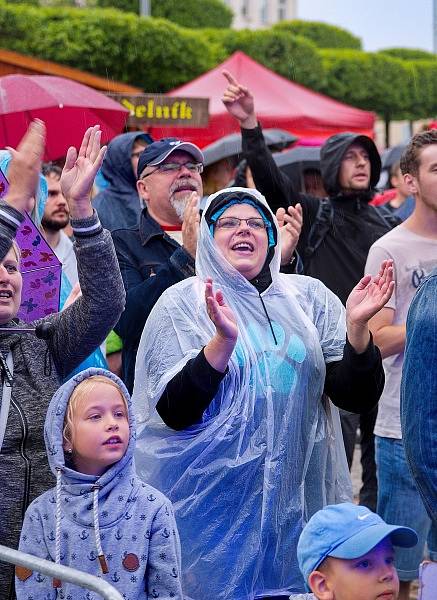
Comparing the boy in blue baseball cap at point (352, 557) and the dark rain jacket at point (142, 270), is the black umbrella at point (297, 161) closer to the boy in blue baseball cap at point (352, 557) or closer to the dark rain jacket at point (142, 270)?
the dark rain jacket at point (142, 270)

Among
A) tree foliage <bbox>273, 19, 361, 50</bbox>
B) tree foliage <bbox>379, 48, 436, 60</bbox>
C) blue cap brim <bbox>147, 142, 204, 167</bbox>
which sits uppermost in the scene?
tree foliage <bbox>273, 19, 361, 50</bbox>

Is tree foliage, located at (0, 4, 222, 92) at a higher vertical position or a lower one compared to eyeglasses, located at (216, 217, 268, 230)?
higher

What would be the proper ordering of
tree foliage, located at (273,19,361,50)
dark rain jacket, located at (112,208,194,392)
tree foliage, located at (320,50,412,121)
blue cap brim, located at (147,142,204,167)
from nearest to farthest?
dark rain jacket, located at (112,208,194,392), blue cap brim, located at (147,142,204,167), tree foliage, located at (320,50,412,121), tree foliage, located at (273,19,361,50)

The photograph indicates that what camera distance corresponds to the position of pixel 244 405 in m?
3.72

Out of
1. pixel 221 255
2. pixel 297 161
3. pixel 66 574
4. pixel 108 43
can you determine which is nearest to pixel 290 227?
pixel 221 255

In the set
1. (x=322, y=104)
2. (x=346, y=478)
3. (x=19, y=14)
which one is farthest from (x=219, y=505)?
(x=19, y=14)

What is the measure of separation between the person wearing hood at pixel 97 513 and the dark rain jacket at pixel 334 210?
216 cm

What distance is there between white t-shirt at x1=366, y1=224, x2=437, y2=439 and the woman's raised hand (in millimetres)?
1404

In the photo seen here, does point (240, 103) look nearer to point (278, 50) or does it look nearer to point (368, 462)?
point (368, 462)

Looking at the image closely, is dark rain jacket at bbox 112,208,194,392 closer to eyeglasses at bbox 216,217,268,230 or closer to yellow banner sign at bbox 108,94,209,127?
eyeglasses at bbox 216,217,268,230

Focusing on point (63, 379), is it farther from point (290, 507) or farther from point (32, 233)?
point (290, 507)

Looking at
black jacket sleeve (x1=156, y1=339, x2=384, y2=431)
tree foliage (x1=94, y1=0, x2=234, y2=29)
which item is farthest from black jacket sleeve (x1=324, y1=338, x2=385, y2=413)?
tree foliage (x1=94, y1=0, x2=234, y2=29)

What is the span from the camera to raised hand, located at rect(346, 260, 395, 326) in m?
3.67

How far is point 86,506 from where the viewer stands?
133 inches
